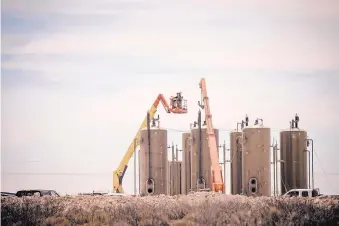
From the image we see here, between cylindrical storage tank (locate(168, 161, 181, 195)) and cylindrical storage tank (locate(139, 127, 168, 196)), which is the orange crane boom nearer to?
cylindrical storage tank (locate(139, 127, 168, 196))

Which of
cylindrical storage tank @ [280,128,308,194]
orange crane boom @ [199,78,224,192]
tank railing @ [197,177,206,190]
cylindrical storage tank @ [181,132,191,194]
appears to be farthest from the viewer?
cylindrical storage tank @ [181,132,191,194]

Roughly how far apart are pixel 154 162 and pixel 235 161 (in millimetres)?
3940

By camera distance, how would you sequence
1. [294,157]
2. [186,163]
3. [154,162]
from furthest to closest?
[186,163] < [154,162] < [294,157]

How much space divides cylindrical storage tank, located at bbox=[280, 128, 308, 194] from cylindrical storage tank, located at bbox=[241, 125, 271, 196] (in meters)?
1.47

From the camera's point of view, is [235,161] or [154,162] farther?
[235,161]

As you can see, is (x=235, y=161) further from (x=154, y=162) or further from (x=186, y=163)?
(x=154, y=162)

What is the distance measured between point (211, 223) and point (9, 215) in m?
6.15

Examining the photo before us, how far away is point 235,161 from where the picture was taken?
38.8 meters

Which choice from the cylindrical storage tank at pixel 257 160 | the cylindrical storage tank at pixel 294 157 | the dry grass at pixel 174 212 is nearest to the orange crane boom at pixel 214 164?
the cylindrical storage tank at pixel 257 160

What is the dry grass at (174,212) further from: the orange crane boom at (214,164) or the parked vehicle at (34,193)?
the orange crane boom at (214,164)

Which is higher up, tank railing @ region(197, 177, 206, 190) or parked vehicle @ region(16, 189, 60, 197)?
tank railing @ region(197, 177, 206, 190)

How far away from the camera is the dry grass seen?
909 inches

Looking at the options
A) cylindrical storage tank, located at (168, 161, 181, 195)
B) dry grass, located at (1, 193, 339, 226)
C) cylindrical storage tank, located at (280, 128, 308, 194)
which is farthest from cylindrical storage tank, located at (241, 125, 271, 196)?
cylindrical storage tank, located at (168, 161, 181, 195)

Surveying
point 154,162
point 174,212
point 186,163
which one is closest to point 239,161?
point 186,163
